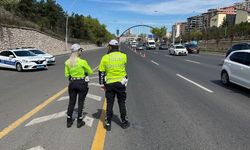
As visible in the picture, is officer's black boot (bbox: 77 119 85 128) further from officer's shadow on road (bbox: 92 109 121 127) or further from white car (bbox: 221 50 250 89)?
white car (bbox: 221 50 250 89)

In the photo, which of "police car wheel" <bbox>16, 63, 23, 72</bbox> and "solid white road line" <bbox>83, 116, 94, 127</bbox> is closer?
"solid white road line" <bbox>83, 116, 94, 127</bbox>

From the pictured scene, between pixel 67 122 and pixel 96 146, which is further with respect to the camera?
pixel 67 122

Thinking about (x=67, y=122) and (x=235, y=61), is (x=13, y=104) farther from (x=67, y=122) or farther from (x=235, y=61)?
(x=235, y=61)

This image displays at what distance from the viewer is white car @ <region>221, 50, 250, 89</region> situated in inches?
403

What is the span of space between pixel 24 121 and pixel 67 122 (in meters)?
1.12

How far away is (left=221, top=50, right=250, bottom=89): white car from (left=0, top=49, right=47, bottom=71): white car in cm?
1191

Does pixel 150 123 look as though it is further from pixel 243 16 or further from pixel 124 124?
pixel 243 16


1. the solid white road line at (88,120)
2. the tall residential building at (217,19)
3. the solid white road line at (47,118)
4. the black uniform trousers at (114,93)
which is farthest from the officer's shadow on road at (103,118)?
the tall residential building at (217,19)

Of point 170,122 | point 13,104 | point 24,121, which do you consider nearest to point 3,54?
point 13,104

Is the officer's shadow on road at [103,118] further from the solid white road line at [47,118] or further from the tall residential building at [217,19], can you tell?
the tall residential building at [217,19]

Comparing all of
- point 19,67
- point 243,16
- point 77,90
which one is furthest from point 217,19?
point 77,90

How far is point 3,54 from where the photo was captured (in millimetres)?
20188

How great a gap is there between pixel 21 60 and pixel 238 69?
13386 mm

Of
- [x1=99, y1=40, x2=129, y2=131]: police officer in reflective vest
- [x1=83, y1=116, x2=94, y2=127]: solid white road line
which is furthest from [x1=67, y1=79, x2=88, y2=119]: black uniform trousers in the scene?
[x1=99, y1=40, x2=129, y2=131]: police officer in reflective vest
